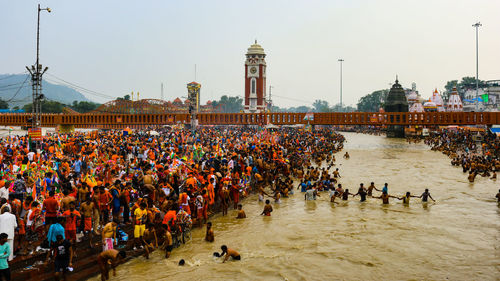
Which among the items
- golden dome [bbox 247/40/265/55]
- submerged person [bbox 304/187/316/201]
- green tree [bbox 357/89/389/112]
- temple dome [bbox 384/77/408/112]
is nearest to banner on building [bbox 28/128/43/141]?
submerged person [bbox 304/187/316/201]

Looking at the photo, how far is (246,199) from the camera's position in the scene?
1781 centimetres

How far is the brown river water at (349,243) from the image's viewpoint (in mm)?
9789

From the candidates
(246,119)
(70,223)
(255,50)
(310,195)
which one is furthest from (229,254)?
(255,50)

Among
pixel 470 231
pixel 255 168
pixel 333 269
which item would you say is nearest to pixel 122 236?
pixel 333 269

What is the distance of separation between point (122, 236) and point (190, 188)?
289cm

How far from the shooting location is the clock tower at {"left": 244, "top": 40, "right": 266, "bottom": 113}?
77688mm

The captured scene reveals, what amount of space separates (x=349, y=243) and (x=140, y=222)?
22.1ft

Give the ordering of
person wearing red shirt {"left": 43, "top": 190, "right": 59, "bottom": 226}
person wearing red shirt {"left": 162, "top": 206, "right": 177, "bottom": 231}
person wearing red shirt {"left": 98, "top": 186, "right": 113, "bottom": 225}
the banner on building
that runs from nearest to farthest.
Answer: person wearing red shirt {"left": 43, "top": 190, "right": 59, "bottom": 226}, person wearing red shirt {"left": 162, "top": 206, "right": 177, "bottom": 231}, person wearing red shirt {"left": 98, "top": 186, "right": 113, "bottom": 225}, the banner on building

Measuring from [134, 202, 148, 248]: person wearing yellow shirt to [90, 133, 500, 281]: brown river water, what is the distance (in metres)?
0.62

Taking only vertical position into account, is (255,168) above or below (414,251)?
above

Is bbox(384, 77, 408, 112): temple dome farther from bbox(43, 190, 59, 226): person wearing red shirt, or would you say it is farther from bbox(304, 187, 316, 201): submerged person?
bbox(43, 190, 59, 226): person wearing red shirt

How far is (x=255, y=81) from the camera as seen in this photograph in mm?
77750

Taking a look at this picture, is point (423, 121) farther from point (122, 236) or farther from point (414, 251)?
point (122, 236)

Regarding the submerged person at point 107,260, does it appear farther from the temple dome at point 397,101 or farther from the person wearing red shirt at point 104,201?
the temple dome at point 397,101
